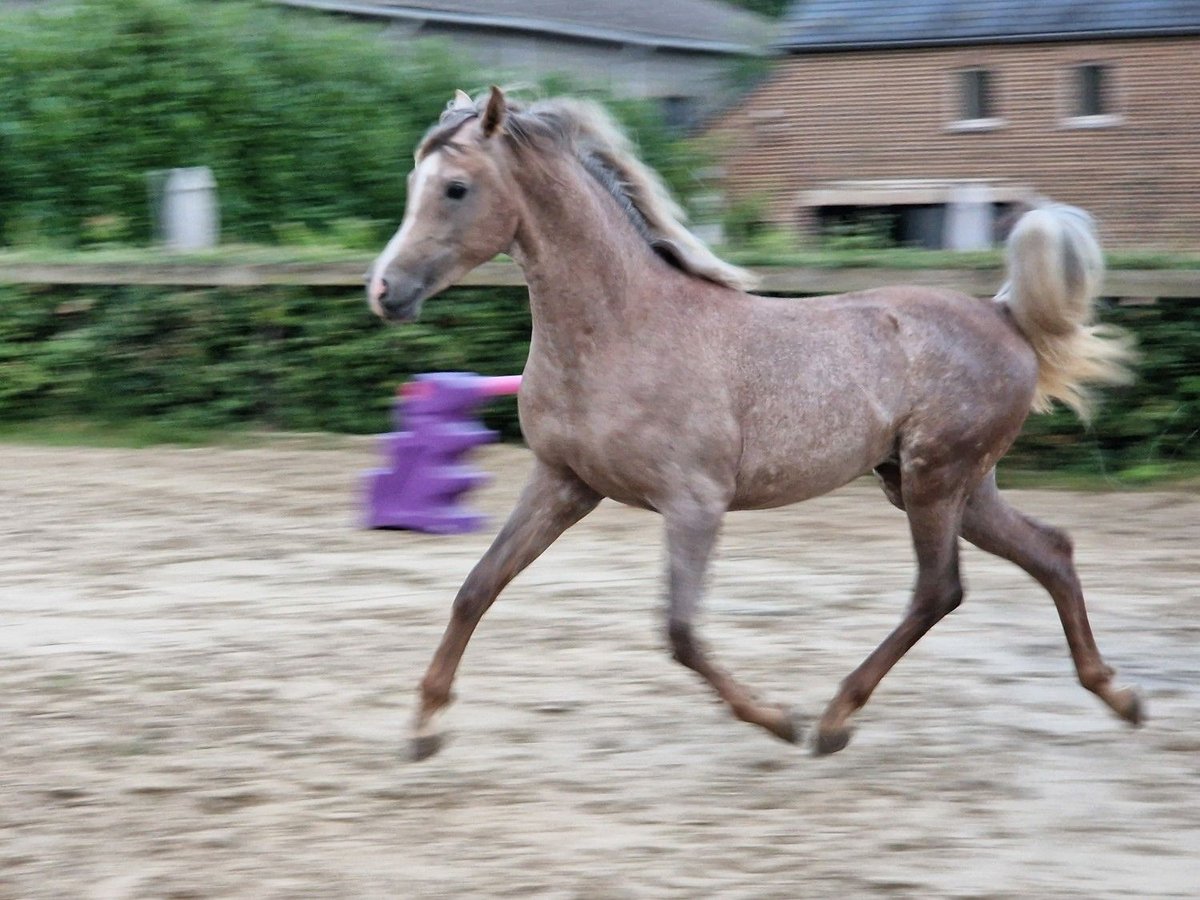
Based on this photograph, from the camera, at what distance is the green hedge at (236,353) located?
983cm

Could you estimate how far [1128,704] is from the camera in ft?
15.4

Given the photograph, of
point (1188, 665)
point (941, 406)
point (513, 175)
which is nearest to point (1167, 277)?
point (1188, 665)

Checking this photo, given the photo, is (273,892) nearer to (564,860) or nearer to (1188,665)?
(564,860)

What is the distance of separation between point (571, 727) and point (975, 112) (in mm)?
23848

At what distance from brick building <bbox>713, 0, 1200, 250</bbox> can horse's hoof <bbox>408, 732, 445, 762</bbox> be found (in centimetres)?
2136

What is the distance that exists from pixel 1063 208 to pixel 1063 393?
22.5 inches

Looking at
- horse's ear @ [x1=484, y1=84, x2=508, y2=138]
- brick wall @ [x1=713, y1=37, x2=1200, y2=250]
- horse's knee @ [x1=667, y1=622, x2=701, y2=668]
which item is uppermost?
horse's ear @ [x1=484, y1=84, x2=508, y2=138]

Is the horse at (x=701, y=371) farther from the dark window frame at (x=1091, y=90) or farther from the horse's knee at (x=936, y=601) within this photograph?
the dark window frame at (x=1091, y=90)

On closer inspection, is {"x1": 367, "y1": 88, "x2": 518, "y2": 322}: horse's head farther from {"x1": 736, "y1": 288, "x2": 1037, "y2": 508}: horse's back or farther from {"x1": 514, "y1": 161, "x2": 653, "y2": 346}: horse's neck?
{"x1": 736, "y1": 288, "x2": 1037, "y2": 508}: horse's back

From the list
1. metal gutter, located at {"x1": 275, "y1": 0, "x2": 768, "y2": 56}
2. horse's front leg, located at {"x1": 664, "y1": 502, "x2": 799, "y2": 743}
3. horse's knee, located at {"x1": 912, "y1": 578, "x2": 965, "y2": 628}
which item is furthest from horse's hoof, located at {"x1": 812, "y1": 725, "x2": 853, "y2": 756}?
metal gutter, located at {"x1": 275, "y1": 0, "x2": 768, "y2": 56}

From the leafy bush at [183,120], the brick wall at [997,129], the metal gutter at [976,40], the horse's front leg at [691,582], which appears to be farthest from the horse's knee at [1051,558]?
the metal gutter at [976,40]

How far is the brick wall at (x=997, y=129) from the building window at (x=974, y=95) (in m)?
0.14

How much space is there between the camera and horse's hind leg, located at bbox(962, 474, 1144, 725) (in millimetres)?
4727

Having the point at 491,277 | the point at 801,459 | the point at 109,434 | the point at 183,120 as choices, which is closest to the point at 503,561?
the point at 801,459
